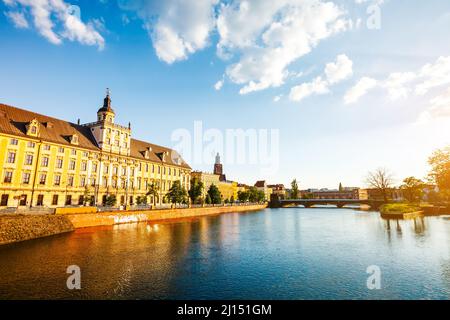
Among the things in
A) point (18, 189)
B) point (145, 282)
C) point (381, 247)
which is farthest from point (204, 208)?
point (145, 282)

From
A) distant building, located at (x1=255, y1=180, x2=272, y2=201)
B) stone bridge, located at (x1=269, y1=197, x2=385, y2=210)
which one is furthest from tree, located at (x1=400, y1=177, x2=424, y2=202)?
distant building, located at (x1=255, y1=180, x2=272, y2=201)

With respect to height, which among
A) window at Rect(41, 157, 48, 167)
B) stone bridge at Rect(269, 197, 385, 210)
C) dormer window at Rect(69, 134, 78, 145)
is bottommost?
stone bridge at Rect(269, 197, 385, 210)

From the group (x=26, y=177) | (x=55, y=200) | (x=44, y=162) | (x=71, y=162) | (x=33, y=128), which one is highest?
(x=33, y=128)

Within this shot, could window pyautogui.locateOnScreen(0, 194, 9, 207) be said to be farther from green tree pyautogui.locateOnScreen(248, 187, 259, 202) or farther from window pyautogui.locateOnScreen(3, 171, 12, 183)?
green tree pyautogui.locateOnScreen(248, 187, 259, 202)

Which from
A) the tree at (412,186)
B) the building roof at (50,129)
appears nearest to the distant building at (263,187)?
the tree at (412,186)

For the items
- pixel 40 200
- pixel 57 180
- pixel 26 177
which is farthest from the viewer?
pixel 57 180

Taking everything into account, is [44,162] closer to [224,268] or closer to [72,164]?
[72,164]

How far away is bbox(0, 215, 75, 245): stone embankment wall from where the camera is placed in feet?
93.2

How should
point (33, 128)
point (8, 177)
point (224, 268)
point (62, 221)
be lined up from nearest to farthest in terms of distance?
point (224, 268)
point (62, 221)
point (8, 177)
point (33, 128)

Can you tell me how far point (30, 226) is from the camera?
102ft

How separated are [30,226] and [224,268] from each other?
89.3ft

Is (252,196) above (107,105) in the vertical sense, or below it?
below

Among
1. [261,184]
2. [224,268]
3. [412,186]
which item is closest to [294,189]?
[261,184]
